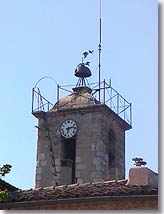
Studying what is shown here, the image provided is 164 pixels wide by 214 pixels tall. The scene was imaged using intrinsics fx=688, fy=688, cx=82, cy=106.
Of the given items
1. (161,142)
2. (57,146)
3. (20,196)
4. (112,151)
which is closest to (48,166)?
(57,146)

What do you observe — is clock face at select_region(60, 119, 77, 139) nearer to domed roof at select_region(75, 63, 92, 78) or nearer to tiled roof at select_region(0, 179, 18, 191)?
domed roof at select_region(75, 63, 92, 78)

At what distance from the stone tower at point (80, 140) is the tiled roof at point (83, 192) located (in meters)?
5.31

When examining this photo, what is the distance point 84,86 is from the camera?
42.5 feet

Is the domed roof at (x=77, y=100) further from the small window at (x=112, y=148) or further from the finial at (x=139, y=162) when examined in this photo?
the finial at (x=139, y=162)

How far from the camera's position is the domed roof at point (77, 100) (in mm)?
12719

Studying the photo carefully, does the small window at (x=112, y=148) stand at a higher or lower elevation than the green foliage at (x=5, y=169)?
higher

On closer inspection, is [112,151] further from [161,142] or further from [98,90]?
[161,142]

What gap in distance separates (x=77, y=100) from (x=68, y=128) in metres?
0.55

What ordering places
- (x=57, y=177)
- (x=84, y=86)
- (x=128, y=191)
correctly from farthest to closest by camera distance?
(x=84, y=86)
(x=57, y=177)
(x=128, y=191)

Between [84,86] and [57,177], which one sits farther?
[84,86]

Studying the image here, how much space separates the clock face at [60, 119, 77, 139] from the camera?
497 inches

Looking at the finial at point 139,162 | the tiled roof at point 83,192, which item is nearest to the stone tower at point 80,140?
the finial at point 139,162

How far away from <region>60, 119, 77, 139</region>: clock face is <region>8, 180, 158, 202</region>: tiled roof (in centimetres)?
581

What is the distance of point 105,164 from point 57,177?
2.92 ft
